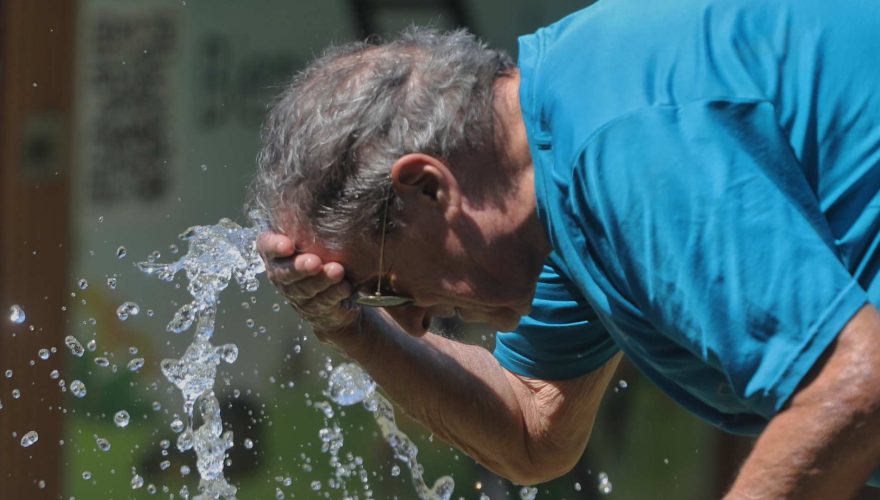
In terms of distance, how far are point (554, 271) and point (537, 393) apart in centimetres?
37

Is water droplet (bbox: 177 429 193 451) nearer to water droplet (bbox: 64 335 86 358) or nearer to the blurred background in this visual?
water droplet (bbox: 64 335 86 358)

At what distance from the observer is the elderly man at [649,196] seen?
162cm

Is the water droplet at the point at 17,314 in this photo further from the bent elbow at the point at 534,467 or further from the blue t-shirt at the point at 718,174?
the blue t-shirt at the point at 718,174

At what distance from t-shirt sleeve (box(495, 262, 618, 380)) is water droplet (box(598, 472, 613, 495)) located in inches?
89.5

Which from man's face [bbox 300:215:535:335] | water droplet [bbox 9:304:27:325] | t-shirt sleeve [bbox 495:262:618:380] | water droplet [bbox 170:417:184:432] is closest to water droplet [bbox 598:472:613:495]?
water droplet [bbox 170:417:184:432]

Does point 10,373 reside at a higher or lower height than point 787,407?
lower

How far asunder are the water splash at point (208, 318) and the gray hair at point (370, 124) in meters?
0.61

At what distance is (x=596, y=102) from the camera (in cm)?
176

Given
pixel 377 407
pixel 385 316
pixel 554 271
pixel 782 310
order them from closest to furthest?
1. pixel 782 310
2. pixel 554 271
3. pixel 385 316
4. pixel 377 407

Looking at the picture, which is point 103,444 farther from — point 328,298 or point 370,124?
point 370,124

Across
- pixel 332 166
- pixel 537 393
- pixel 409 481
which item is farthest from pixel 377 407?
pixel 332 166

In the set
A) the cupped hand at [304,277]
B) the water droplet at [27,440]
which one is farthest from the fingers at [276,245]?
the water droplet at [27,440]

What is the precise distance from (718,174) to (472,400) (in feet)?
3.75

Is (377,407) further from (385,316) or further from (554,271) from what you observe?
(554,271)
